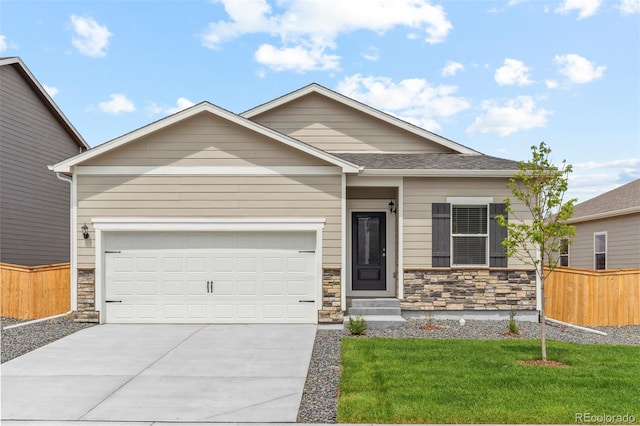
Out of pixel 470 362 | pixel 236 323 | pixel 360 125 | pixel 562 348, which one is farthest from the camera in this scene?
pixel 360 125

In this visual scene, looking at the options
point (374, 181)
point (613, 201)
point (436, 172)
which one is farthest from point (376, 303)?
point (613, 201)

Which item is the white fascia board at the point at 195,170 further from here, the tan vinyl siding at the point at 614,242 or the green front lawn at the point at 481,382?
the tan vinyl siding at the point at 614,242

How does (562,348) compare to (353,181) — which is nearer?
(562,348)

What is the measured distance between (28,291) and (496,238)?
37.9 ft

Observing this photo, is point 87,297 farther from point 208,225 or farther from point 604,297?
point 604,297

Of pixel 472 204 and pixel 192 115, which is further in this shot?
pixel 472 204

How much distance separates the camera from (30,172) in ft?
60.5

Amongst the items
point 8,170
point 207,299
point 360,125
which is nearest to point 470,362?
point 207,299

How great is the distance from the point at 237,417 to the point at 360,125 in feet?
36.6

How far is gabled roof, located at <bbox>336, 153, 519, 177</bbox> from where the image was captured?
12.9m

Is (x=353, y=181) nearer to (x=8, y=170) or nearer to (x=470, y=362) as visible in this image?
(x=470, y=362)

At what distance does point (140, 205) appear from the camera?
12.4 meters

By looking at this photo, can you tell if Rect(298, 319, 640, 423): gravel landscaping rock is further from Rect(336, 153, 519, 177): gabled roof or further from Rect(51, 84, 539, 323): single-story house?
Rect(336, 153, 519, 177): gabled roof

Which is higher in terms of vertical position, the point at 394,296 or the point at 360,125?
the point at 360,125
